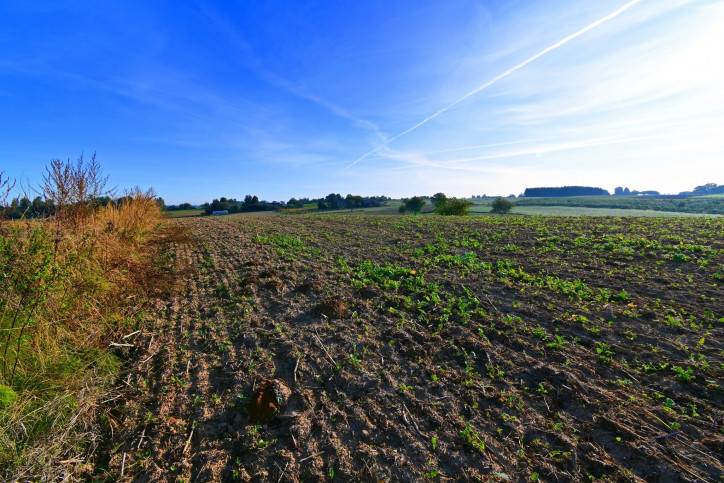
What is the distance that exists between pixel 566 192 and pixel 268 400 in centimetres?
11665

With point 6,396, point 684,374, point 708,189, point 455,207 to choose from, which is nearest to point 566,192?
point 708,189

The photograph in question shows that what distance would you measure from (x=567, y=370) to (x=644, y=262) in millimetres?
5429

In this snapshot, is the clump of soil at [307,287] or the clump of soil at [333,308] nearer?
the clump of soil at [333,308]

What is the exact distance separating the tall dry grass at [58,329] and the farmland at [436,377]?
0.31 m

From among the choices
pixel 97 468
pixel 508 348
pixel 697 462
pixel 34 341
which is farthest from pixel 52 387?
pixel 697 462

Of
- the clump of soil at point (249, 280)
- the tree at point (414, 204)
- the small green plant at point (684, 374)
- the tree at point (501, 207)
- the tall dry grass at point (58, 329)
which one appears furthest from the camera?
the tree at point (414, 204)

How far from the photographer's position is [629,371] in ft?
10.4

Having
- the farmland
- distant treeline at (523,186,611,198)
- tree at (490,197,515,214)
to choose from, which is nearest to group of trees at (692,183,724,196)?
distant treeline at (523,186,611,198)

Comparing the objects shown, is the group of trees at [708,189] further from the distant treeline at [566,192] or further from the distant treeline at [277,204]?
the distant treeline at [277,204]

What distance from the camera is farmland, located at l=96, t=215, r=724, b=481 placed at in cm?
229

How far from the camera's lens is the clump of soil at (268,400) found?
2719 mm

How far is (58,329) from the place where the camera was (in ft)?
10.4

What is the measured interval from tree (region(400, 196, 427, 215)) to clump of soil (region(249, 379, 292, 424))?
63.0m

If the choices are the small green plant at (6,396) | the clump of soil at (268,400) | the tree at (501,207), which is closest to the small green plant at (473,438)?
the clump of soil at (268,400)
